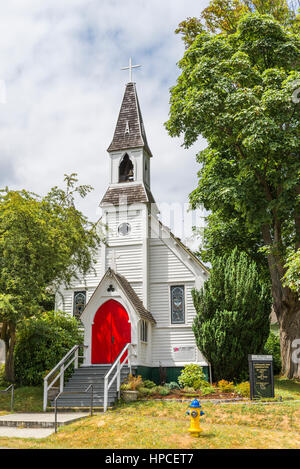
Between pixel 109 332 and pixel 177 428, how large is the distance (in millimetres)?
8592

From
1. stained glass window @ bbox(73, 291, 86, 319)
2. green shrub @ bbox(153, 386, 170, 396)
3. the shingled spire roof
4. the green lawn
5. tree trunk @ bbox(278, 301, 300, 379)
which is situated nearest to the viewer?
the green lawn

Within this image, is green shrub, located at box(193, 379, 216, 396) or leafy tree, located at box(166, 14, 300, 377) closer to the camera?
green shrub, located at box(193, 379, 216, 396)

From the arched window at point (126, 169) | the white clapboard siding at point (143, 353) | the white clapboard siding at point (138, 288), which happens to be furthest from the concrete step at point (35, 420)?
the arched window at point (126, 169)

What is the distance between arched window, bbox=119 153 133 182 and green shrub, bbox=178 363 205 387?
33.7 ft

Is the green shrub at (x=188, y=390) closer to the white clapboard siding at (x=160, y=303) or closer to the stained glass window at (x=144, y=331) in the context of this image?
the stained glass window at (x=144, y=331)

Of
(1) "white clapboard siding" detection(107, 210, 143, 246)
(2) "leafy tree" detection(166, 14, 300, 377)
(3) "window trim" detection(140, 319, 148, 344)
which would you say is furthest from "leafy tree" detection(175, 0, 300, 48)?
(3) "window trim" detection(140, 319, 148, 344)

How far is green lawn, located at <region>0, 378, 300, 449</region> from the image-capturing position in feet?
34.3

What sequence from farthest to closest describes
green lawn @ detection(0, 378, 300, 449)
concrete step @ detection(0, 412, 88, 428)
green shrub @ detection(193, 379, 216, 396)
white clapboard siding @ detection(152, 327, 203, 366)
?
white clapboard siding @ detection(152, 327, 203, 366), green shrub @ detection(193, 379, 216, 396), concrete step @ detection(0, 412, 88, 428), green lawn @ detection(0, 378, 300, 449)

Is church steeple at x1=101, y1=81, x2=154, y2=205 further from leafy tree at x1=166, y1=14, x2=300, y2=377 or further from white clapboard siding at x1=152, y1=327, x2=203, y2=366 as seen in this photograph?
white clapboard siding at x1=152, y1=327, x2=203, y2=366

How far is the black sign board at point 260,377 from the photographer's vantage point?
49.7 ft

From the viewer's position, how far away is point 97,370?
18375 mm

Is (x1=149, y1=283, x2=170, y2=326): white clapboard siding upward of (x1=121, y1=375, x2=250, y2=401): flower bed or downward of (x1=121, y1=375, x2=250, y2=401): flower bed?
upward

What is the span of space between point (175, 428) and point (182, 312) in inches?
376

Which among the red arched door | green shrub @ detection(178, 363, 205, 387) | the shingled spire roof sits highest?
the shingled spire roof
